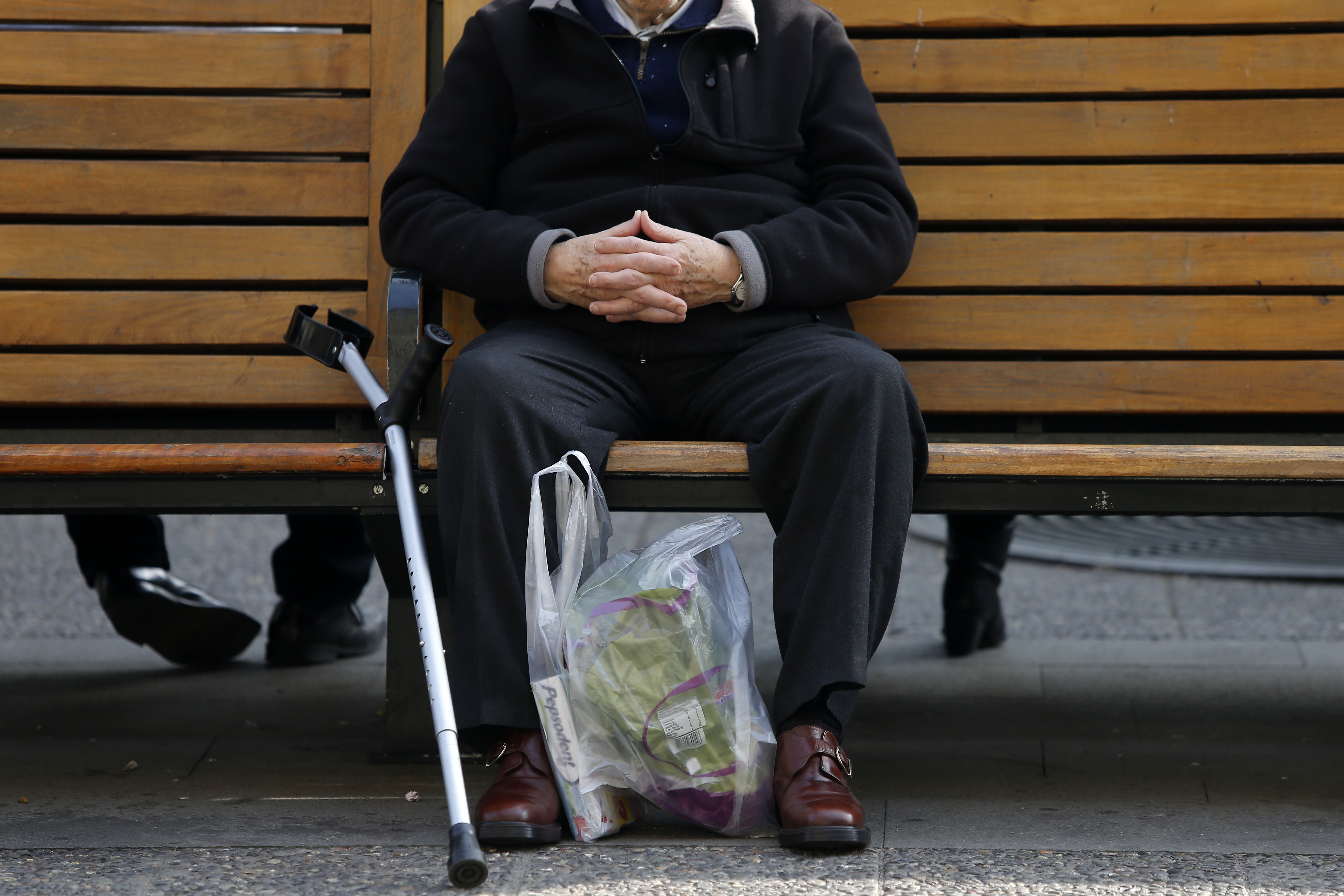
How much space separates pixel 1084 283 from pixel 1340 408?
557 millimetres

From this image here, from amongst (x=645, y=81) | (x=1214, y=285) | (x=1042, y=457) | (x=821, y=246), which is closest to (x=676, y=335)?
(x=821, y=246)

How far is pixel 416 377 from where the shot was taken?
2385 mm

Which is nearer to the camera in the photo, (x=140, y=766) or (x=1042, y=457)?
(x=1042, y=457)

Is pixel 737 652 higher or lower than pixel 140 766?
higher

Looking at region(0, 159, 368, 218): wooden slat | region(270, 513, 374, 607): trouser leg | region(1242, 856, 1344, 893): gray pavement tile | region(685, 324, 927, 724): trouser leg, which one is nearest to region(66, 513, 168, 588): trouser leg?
region(270, 513, 374, 607): trouser leg

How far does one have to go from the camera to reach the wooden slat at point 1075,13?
279cm

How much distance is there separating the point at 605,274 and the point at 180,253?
97 centimetres

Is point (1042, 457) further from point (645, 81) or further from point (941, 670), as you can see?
point (941, 670)

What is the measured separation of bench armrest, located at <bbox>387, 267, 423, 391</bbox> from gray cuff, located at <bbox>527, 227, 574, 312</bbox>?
252 mm

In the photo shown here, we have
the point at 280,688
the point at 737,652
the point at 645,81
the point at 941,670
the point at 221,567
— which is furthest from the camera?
the point at 221,567

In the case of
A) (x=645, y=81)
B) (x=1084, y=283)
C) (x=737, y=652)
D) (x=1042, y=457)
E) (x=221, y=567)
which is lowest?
(x=221, y=567)

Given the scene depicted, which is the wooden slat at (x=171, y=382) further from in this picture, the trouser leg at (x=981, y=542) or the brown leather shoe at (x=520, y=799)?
the trouser leg at (x=981, y=542)

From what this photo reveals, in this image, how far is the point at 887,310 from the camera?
2.87m

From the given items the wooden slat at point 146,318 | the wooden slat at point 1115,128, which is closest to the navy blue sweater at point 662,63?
the wooden slat at point 1115,128
